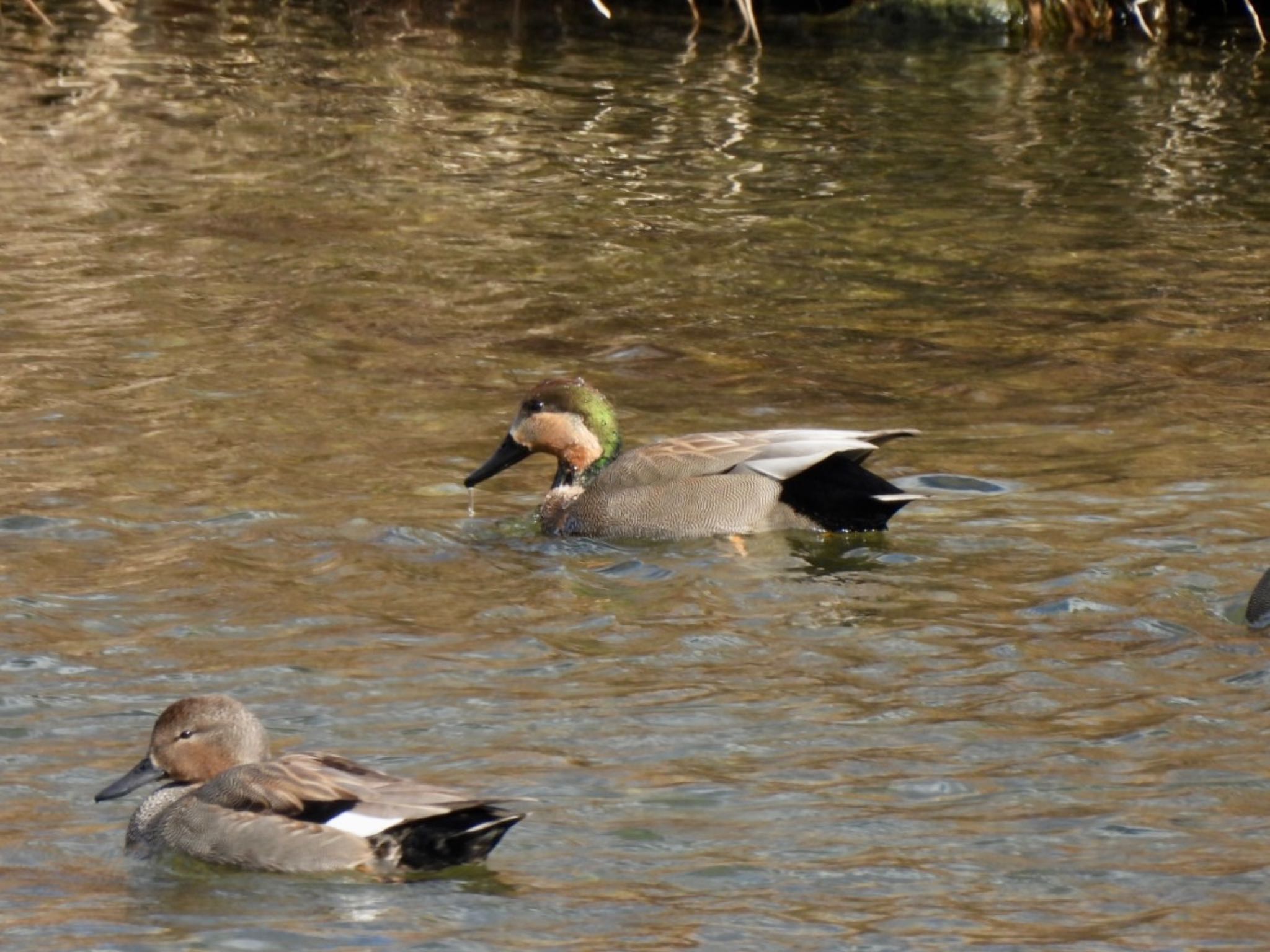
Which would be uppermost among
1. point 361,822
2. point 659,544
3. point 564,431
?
point 361,822

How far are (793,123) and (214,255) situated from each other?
6.23 m

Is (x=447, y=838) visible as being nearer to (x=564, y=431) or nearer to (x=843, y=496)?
(x=843, y=496)

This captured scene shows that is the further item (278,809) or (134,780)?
(134,780)

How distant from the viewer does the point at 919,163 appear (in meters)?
17.1

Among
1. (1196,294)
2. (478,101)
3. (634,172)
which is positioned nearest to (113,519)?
(1196,294)

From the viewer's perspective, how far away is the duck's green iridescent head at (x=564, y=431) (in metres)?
9.75

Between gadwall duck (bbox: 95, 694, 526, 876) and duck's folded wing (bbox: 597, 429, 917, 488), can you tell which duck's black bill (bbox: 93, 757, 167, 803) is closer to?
gadwall duck (bbox: 95, 694, 526, 876)

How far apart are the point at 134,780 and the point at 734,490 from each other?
3.43m

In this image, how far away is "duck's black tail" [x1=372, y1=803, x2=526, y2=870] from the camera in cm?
564

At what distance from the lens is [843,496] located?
9086 millimetres

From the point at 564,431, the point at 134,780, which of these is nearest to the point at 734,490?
the point at 564,431

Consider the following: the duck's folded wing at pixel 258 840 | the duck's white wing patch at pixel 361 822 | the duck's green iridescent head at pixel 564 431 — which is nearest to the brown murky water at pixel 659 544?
the duck's folded wing at pixel 258 840

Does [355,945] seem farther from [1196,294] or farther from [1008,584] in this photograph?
[1196,294]

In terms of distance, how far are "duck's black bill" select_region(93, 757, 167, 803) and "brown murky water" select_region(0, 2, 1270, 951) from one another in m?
0.11
